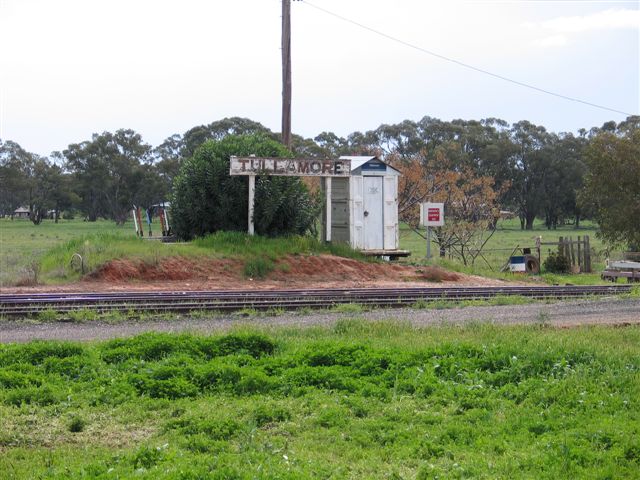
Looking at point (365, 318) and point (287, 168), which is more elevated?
point (287, 168)

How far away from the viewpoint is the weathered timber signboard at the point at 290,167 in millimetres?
21866

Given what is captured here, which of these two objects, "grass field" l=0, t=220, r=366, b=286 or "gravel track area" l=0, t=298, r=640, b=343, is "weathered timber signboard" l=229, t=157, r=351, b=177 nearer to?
"grass field" l=0, t=220, r=366, b=286

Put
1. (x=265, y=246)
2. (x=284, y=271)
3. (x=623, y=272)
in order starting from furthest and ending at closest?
1. (x=623, y=272)
2. (x=265, y=246)
3. (x=284, y=271)

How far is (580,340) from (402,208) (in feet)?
94.7

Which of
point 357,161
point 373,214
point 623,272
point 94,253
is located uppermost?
point 357,161

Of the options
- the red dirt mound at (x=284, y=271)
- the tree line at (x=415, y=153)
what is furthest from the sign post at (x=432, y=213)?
the tree line at (x=415, y=153)

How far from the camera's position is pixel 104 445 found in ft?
22.2

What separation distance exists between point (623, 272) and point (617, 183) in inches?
385

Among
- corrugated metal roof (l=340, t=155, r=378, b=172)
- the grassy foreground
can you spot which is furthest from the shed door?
the grassy foreground

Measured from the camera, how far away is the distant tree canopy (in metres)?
35.3

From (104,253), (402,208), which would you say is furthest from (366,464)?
(402,208)

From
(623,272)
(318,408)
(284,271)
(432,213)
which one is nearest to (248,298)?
(284,271)

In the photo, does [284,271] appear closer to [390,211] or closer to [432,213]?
[390,211]

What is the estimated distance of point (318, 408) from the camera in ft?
25.2
